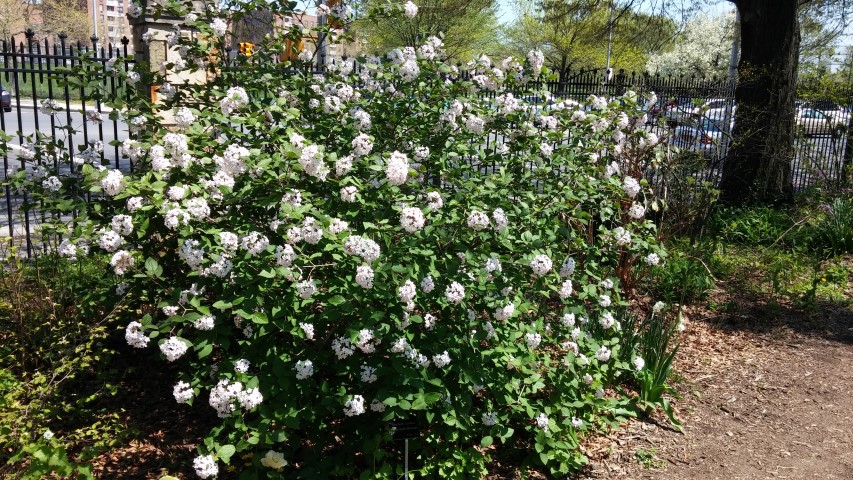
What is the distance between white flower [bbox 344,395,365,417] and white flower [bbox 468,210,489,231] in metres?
0.87

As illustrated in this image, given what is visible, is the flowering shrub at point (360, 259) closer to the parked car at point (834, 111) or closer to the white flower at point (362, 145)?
the white flower at point (362, 145)

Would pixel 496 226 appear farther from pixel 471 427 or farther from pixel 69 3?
pixel 69 3

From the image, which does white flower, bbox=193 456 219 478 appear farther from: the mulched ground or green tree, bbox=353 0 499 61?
green tree, bbox=353 0 499 61

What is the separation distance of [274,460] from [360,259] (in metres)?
0.94

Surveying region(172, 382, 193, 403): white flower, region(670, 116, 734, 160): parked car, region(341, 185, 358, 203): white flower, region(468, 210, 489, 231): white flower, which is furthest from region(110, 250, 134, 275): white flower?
region(670, 116, 734, 160): parked car

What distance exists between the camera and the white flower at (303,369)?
2926 mm

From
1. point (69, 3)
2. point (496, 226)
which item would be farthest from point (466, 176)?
point (69, 3)

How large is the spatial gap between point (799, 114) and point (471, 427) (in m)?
8.91

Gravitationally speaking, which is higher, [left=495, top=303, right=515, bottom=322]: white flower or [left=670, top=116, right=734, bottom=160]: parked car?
[left=670, top=116, right=734, bottom=160]: parked car

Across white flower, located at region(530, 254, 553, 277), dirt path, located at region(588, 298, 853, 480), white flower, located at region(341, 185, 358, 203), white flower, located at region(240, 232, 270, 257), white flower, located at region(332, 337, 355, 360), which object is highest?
white flower, located at region(341, 185, 358, 203)

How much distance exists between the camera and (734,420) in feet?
14.5

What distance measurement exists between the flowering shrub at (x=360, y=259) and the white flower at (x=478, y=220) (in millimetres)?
15

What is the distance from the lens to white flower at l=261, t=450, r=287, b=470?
3049mm

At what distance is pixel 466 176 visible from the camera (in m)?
3.93
